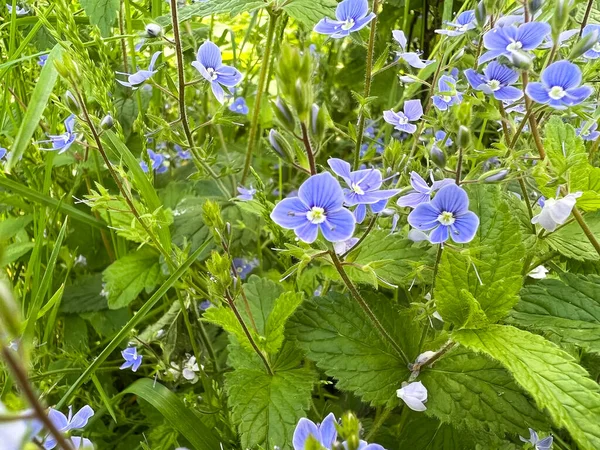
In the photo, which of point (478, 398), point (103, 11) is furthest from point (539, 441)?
point (103, 11)

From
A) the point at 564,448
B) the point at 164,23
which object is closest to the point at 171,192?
the point at 164,23

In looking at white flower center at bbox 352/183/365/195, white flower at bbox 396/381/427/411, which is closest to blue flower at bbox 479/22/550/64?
white flower center at bbox 352/183/365/195

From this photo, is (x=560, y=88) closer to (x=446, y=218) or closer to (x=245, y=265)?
(x=446, y=218)

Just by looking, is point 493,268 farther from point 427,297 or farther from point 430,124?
point 430,124

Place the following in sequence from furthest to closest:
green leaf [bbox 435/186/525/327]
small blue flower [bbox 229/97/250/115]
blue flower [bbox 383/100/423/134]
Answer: small blue flower [bbox 229/97/250/115] → blue flower [bbox 383/100/423/134] → green leaf [bbox 435/186/525/327]

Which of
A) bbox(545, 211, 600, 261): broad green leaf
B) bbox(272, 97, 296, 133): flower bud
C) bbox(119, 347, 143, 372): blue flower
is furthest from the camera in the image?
bbox(119, 347, 143, 372): blue flower

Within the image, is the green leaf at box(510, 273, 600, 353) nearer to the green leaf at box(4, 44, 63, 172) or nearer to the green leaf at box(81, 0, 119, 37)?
the green leaf at box(4, 44, 63, 172)
